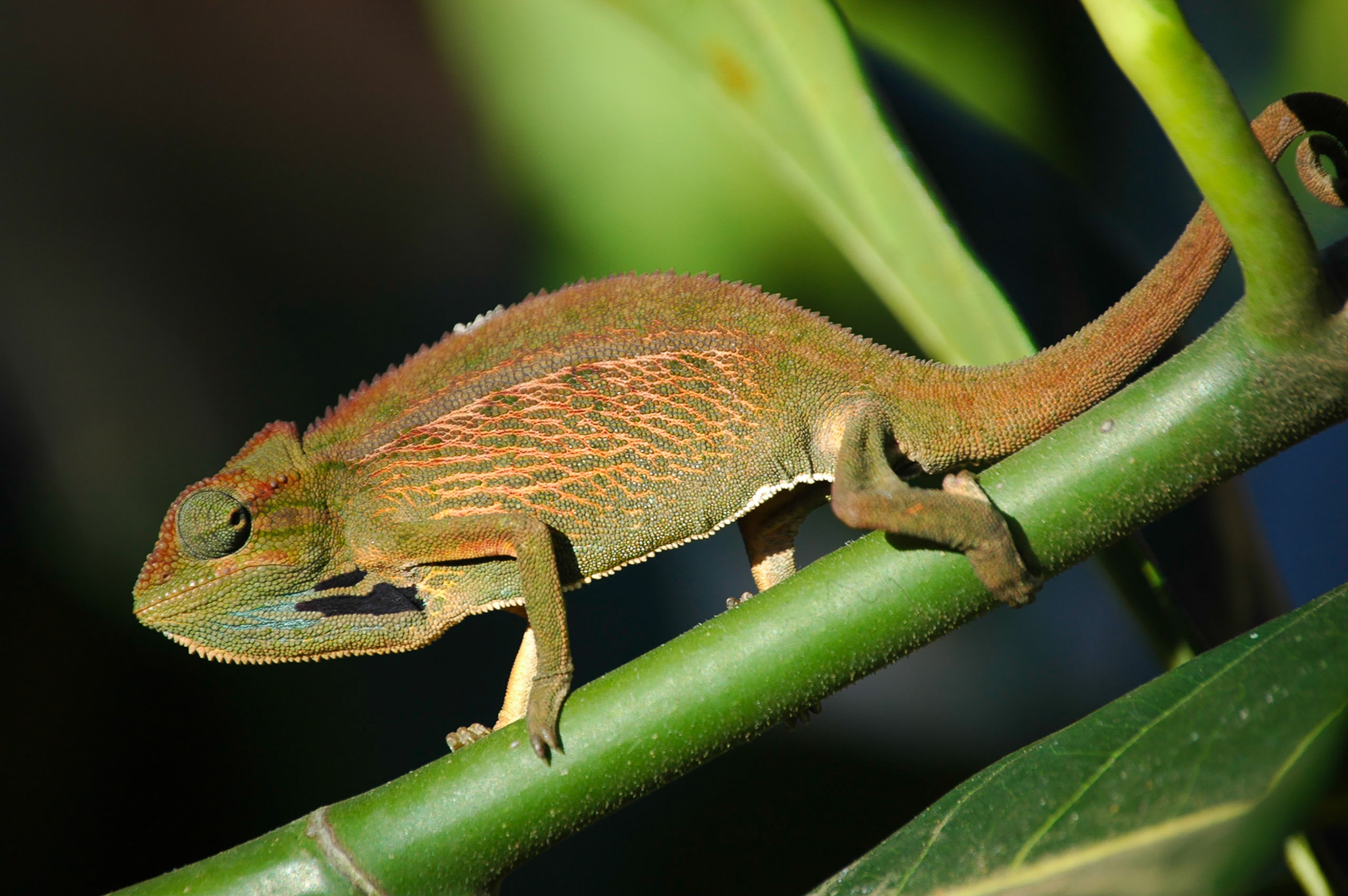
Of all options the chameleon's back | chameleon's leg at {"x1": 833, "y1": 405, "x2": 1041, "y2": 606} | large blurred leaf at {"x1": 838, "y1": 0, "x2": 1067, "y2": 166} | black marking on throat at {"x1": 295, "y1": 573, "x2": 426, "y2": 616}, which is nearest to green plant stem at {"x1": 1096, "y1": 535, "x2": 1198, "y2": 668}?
chameleon's leg at {"x1": 833, "y1": 405, "x2": 1041, "y2": 606}

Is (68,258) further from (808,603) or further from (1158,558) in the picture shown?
(1158,558)

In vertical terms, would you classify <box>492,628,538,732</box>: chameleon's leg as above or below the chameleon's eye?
below

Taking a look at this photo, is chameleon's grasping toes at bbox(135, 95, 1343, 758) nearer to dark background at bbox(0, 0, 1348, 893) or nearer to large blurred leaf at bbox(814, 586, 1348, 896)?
dark background at bbox(0, 0, 1348, 893)

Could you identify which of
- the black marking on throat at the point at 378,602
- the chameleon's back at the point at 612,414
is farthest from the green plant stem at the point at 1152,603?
the black marking on throat at the point at 378,602

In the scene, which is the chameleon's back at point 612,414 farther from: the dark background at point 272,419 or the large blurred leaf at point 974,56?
the large blurred leaf at point 974,56

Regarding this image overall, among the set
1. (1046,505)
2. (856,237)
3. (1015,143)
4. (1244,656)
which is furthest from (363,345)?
(1244,656)
